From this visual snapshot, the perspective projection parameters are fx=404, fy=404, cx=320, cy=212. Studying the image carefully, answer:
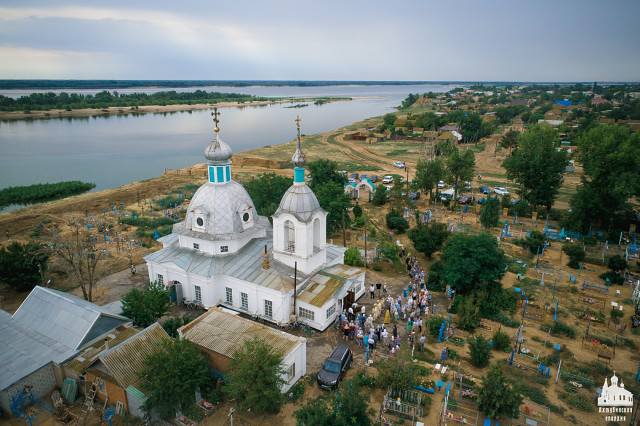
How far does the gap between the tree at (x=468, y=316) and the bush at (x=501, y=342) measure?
4.35 ft

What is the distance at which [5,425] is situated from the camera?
14062 millimetres

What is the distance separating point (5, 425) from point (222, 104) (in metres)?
182

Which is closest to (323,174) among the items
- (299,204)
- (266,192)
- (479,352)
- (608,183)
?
(266,192)

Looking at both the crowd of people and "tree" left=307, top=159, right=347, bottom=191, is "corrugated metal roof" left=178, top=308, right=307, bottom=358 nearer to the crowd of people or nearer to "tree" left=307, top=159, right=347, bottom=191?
the crowd of people

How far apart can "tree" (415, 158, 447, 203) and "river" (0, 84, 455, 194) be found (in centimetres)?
4216

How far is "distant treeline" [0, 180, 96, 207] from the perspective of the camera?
155ft

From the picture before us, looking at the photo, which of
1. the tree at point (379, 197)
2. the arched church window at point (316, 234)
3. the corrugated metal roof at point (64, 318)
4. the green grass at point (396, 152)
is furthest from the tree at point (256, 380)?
the green grass at point (396, 152)

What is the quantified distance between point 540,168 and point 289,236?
28.5 m

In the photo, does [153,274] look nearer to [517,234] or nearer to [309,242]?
[309,242]

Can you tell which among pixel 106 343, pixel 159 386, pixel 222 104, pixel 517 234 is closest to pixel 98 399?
pixel 106 343

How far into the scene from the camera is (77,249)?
2331cm

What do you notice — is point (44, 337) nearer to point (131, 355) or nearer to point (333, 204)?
point (131, 355)

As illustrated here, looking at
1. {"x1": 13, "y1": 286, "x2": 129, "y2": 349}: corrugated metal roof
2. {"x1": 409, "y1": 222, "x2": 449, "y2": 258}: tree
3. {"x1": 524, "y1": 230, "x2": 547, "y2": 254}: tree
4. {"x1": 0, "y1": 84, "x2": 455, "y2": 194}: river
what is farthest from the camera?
{"x1": 0, "y1": 84, "x2": 455, "y2": 194}: river

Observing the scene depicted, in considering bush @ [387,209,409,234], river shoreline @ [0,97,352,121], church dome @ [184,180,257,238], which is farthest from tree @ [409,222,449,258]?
river shoreline @ [0,97,352,121]
